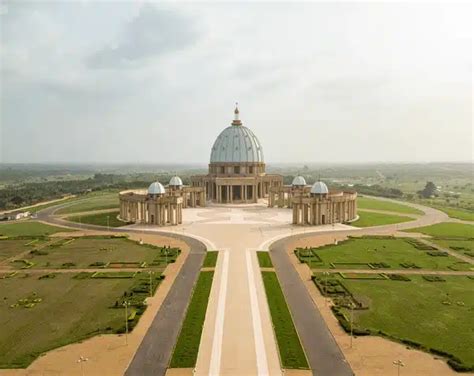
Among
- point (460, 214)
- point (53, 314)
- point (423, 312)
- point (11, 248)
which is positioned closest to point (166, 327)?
point (53, 314)

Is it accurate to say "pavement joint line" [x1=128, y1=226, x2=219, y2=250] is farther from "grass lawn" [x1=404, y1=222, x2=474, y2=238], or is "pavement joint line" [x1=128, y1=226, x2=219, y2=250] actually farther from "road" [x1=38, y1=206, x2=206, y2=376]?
"grass lawn" [x1=404, y1=222, x2=474, y2=238]

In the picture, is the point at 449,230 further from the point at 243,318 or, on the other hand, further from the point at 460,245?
the point at 243,318

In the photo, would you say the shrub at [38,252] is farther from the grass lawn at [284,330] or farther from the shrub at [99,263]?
the grass lawn at [284,330]

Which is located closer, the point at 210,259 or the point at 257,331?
the point at 257,331

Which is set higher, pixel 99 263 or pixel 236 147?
pixel 236 147

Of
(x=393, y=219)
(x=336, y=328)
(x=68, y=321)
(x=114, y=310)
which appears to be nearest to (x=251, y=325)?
(x=336, y=328)
